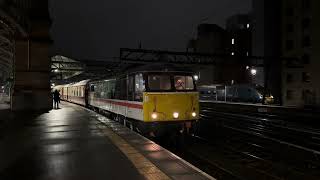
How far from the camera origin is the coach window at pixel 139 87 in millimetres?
15711

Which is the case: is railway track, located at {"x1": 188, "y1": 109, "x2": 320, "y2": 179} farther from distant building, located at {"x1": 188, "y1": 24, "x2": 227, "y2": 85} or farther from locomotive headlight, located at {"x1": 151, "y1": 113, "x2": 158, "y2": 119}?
distant building, located at {"x1": 188, "y1": 24, "x2": 227, "y2": 85}

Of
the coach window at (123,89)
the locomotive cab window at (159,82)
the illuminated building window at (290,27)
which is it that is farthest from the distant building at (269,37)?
the locomotive cab window at (159,82)

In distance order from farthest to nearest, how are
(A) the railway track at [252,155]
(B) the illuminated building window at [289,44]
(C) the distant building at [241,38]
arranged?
1. (C) the distant building at [241,38]
2. (B) the illuminated building window at [289,44]
3. (A) the railway track at [252,155]

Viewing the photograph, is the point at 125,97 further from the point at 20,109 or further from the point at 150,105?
the point at 20,109

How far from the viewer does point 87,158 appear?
10.1 meters

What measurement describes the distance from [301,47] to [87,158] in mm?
55623

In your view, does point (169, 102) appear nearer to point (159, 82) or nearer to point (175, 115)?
point (175, 115)

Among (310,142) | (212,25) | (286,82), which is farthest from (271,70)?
(310,142)

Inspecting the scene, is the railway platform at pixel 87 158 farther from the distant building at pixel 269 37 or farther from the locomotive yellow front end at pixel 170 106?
the distant building at pixel 269 37

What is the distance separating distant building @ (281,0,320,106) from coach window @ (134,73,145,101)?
40450mm

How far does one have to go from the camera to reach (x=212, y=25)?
104812 mm

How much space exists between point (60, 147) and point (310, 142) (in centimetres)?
1068

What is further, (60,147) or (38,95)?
(38,95)

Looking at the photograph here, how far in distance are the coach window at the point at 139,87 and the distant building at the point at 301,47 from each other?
40450 mm
